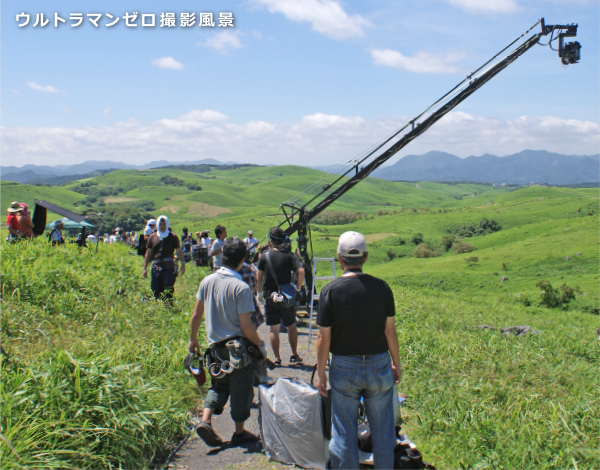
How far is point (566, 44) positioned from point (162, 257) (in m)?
10.5

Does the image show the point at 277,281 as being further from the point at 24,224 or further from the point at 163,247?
the point at 24,224

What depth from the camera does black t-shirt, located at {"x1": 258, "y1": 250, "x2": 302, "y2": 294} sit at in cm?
683

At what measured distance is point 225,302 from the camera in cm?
451

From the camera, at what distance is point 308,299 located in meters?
10.9

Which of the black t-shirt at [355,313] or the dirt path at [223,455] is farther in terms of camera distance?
the dirt path at [223,455]

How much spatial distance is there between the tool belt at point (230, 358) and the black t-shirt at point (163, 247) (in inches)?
171

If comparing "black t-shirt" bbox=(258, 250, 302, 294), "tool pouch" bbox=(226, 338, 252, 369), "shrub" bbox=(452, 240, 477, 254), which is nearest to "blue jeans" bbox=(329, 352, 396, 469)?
"tool pouch" bbox=(226, 338, 252, 369)

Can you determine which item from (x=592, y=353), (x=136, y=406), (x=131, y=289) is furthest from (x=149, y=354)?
(x=592, y=353)

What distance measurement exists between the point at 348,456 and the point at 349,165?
10.5m

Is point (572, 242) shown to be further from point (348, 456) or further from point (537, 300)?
point (348, 456)

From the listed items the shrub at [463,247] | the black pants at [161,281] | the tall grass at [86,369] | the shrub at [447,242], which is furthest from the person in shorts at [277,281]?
the shrub at [447,242]

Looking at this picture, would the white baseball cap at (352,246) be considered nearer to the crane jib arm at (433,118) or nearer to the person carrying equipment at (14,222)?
the crane jib arm at (433,118)

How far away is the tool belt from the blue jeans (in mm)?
1086

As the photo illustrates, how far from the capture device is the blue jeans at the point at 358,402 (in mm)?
3570
